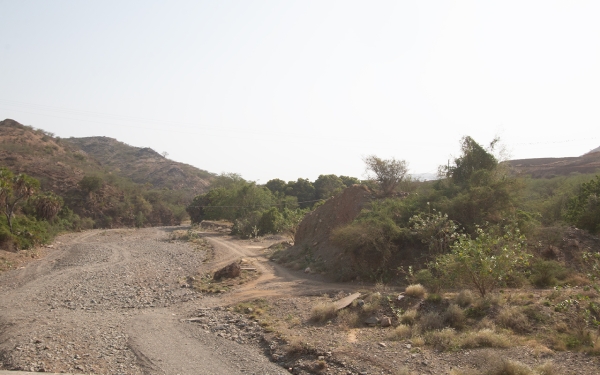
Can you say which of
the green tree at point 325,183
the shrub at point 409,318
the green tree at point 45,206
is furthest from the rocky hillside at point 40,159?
the shrub at point 409,318

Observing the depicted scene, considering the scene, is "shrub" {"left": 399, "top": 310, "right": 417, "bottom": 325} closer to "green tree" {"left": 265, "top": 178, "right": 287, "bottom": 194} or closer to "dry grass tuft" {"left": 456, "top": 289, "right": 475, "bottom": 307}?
"dry grass tuft" {"left": 456, "top": 289, "right": 475, "bottom": 307}

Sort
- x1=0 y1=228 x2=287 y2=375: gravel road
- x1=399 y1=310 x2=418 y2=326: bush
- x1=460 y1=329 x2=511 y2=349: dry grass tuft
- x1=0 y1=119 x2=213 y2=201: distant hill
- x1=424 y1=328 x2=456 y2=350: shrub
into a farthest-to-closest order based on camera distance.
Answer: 1. x1=0 y1=119 x2=213 y2=201: distant hill
2. x1=399 y1=310 x2=418 y2=326: bush
3. x1=0 y1=228 x2=287 y2=375: gravel road
4. x1=424 y1=328 x2=456 y2=350: shrub
5. x1=460 y1=329 x2=511 y2=349: dry grass tuft

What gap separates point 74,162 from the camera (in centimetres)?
6944

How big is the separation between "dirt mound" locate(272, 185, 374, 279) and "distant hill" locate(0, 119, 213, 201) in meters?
42.1

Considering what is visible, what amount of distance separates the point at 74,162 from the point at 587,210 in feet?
229

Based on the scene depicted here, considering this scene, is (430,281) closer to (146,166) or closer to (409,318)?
(409,318)

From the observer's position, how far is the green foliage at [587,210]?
1852cm

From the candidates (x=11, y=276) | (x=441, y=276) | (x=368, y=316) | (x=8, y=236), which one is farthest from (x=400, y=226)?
(x=8, y=236)

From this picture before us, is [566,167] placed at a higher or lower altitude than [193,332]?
higher

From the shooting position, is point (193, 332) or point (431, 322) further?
point (193, 332)

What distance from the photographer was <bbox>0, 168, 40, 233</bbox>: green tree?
29438 millimetres

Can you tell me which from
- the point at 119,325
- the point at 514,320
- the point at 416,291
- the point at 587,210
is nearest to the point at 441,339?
the point at 514,320

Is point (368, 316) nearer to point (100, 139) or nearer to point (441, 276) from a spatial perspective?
point (441, 276)

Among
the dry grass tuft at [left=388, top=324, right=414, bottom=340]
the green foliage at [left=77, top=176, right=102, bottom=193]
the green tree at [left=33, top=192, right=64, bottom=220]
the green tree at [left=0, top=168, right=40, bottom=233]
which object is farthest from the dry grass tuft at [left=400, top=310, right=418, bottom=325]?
the green foliage at [left=77, top=176, right=102, bottom=193]
